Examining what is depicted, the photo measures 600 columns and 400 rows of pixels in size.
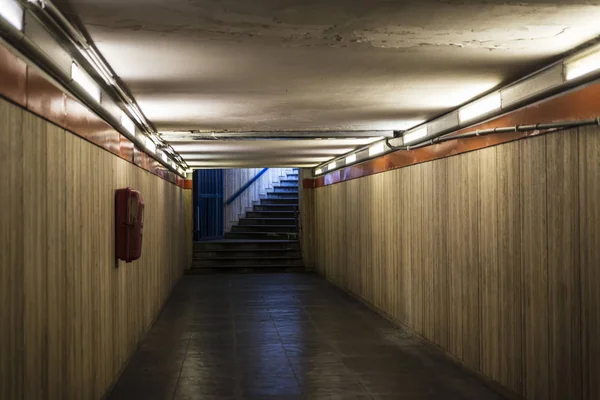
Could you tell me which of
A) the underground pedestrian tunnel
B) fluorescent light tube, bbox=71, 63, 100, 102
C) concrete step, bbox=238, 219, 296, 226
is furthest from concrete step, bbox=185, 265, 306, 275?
fluorescent light tube, bbox=71, 63, 100, 102

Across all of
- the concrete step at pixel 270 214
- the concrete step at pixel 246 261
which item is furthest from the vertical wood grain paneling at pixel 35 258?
the concrete step at pixel 270 214

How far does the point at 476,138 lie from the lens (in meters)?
6.24

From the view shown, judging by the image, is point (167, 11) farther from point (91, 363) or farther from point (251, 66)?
point (91, 363)

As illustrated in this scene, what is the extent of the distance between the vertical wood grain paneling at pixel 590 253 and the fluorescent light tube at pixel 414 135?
3.58 meters

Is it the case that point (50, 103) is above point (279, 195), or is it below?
below

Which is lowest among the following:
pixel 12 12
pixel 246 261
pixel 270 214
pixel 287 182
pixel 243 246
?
pixel 246 261

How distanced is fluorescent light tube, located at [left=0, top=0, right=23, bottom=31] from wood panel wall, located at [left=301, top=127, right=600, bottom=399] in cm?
324

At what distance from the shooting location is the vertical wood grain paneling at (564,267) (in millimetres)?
4445

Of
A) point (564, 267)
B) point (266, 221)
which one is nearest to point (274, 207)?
point (266, 221)

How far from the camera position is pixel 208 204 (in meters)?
21.7

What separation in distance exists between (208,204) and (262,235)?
2.29 meters

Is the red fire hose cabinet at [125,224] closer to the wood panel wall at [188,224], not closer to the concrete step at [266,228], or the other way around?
the wood panel wall at [188,224]

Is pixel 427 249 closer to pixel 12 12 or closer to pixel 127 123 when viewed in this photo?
pixel 127 123

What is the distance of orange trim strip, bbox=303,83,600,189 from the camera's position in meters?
4.30
